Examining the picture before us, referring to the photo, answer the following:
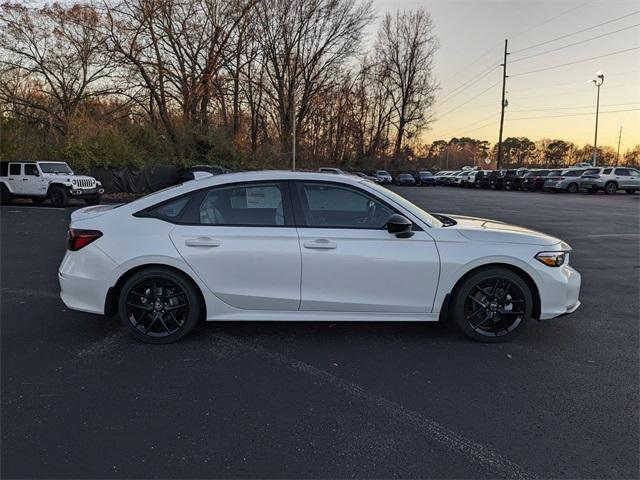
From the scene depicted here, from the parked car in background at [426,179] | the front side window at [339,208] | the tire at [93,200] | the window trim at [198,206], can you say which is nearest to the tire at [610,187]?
the parked car in background at [426,179]

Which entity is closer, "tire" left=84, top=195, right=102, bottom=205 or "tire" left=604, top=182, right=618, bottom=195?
"tire" left=84, top=195, right=102, bottom=205

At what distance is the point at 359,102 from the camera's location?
190 ft

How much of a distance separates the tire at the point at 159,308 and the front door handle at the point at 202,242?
0.30 metres

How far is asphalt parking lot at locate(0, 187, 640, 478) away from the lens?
2621 mm

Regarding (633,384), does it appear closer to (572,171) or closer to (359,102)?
(572,171)

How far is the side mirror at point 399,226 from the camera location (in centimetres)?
411

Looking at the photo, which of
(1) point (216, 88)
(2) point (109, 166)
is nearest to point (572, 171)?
(1) point (216, 88)

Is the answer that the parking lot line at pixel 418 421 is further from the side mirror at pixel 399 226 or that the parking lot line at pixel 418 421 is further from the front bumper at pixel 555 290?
the front bumper at pixel 555 290

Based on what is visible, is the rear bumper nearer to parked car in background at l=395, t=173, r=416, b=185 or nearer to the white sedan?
the white sedan

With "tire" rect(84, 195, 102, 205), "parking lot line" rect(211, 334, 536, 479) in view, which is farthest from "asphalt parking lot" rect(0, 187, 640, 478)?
"tire" rect(84, 195, 102, 205)

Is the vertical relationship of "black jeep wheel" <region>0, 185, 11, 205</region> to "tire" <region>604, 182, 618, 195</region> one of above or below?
below

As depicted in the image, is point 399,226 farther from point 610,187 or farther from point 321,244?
point 610,187

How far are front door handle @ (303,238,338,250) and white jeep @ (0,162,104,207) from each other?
17.8m

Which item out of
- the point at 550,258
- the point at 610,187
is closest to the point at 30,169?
the point at 550,258
